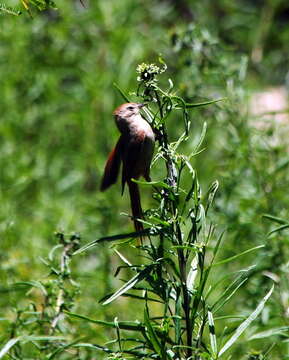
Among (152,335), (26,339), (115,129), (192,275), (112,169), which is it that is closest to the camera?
(152,335)

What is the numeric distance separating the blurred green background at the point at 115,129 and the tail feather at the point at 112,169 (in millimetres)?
335

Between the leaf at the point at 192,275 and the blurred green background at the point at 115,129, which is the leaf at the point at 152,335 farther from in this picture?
the blurred green background at the point at 115,129

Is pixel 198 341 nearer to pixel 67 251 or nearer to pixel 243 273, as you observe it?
pixel 243 273

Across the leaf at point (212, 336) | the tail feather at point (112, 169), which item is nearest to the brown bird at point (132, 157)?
the tail feather at point (112, 169)

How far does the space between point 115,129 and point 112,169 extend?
153 cm

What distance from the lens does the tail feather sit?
1404 mm

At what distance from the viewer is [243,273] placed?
1.10 m

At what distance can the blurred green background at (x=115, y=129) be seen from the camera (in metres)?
1.98

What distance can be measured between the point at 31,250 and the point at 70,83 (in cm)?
143

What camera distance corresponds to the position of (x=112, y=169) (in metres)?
1.42

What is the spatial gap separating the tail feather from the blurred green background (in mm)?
335

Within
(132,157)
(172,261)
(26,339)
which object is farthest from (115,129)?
(172,261)

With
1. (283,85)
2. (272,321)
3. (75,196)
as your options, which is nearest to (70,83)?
(75,196)

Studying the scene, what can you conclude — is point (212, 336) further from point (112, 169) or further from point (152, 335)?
point (112, 169)
